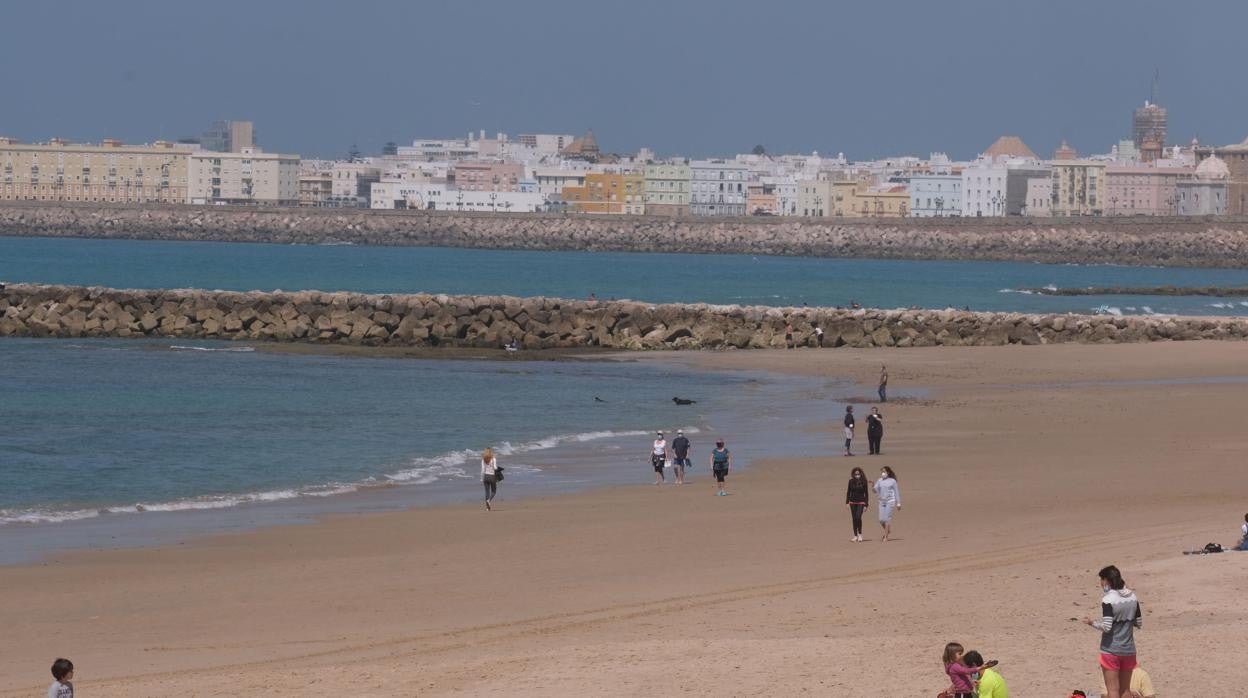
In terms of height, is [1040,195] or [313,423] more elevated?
[1040,195]

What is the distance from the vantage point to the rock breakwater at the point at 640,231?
14300 centimetres

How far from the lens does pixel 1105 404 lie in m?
29.4

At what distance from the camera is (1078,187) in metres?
197

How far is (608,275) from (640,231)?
5658 cm

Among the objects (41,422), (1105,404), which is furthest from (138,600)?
(1105,404)

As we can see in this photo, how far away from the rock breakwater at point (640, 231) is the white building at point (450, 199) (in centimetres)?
2447

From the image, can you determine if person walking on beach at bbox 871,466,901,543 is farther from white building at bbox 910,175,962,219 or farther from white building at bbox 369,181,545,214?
white building at bbox 910,175,962,219

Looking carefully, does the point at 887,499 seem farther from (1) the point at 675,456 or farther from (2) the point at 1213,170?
(2) the point at 1213,170

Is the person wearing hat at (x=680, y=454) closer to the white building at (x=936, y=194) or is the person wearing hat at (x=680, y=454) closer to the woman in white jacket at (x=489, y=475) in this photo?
the woman in white jacket at (x=489, y=475)

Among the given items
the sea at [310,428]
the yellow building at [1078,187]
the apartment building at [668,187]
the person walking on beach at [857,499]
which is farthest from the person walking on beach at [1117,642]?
the yellow building at [1078,187]

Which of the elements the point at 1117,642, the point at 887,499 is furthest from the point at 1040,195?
the point at 1117,642

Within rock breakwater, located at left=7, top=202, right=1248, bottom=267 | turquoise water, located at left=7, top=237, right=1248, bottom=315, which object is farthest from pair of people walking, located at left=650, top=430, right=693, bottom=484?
rock breakwater, located at left=7, top=202, right=1248, bottom=267

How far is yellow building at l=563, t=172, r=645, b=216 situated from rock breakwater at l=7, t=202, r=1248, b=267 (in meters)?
28.2

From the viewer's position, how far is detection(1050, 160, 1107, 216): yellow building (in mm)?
195500
